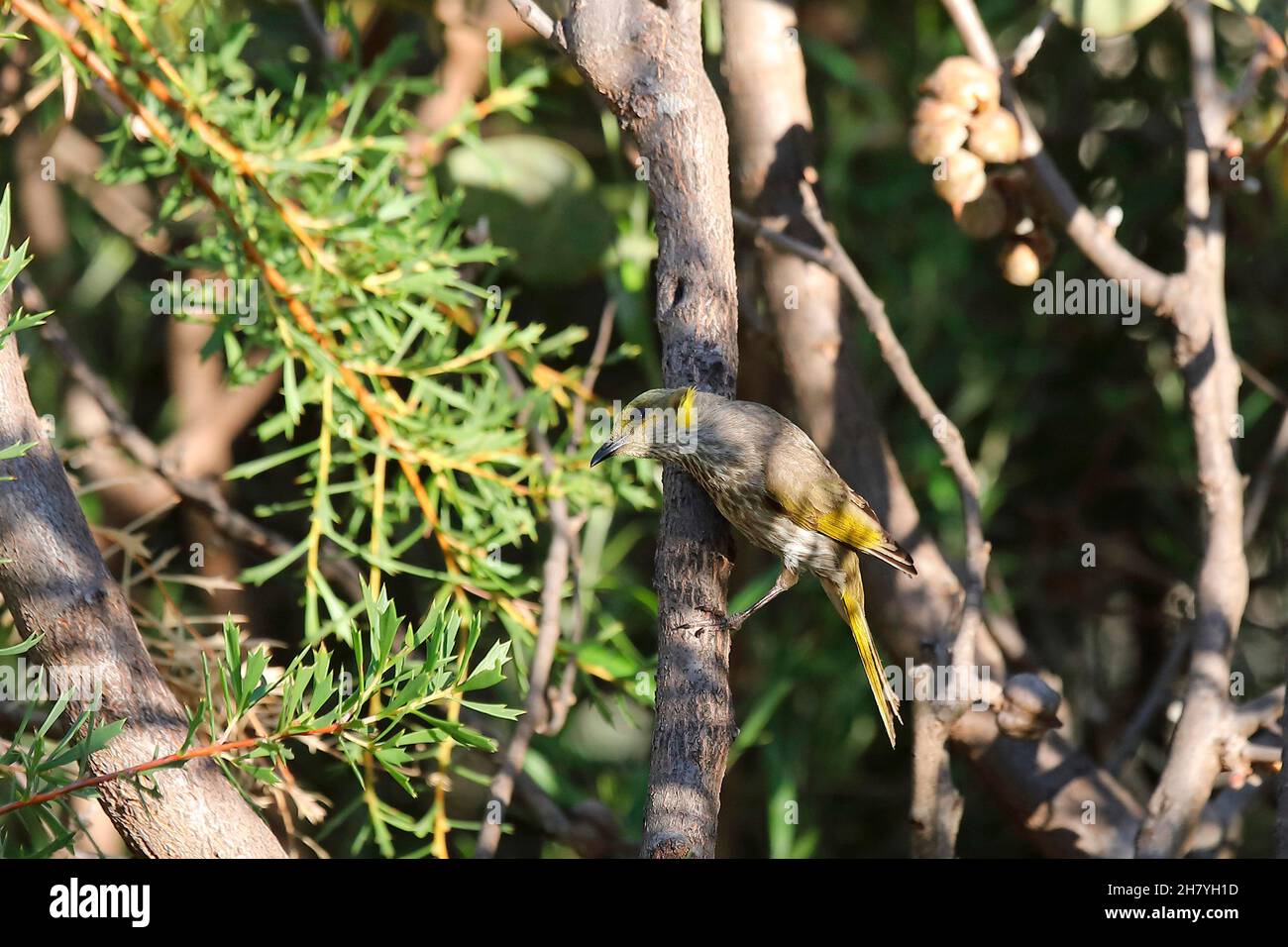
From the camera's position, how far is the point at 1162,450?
6.82ft

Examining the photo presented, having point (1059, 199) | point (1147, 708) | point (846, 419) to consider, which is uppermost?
point (1059, 199)

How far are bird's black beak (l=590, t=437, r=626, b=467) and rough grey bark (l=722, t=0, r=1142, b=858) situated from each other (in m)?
0.43

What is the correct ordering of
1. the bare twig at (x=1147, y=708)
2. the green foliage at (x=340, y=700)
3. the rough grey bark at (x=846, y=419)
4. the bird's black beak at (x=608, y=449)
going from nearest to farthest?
the green foliage at (x=340, y=700) → the bird's black beak at (x=608, y=449) → the rough grey bark at (x=846, y=419) → the bare twig at (x=1147, y=708)

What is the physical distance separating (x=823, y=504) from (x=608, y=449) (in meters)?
0.26

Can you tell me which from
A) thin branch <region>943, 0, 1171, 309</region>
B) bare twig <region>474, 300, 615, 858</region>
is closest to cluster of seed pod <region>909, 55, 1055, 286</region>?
thin branch <region>943, 0, 1171, 309</region>

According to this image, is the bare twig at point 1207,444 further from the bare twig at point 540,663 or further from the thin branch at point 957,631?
the bare twig at point 540,663

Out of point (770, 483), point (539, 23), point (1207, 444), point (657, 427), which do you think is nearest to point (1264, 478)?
point (1207, 444)

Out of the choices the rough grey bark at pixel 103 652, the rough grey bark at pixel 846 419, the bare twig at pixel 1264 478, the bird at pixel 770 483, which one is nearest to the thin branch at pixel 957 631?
the bird at pixel 770 483

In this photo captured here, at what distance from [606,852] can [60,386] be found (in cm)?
124

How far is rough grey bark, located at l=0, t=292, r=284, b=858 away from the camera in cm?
91

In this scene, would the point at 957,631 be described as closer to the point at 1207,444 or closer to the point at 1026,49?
the point at 1207,444

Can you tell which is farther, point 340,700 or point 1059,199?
point 1059,199

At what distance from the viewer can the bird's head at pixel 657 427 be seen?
1.12 metres

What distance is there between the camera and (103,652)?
0.94 m
